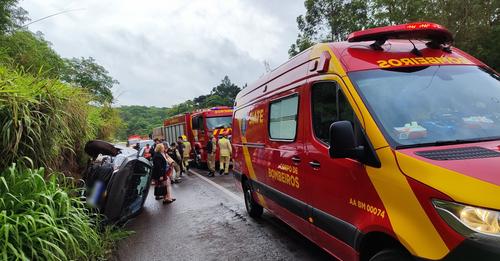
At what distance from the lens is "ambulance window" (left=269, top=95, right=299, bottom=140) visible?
478 cm

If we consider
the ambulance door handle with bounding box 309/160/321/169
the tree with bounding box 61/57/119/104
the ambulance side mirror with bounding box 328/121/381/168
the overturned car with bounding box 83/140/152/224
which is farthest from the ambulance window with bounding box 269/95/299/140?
the tree with bounding box 61/57/119/104

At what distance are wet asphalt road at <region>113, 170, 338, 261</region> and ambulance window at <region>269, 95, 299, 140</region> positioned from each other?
153 centimetres

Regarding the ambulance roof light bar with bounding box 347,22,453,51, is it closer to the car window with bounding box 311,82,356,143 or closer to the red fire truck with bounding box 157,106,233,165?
the car window with bounding box 311,82,356,143

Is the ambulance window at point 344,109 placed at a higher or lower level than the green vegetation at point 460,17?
lower

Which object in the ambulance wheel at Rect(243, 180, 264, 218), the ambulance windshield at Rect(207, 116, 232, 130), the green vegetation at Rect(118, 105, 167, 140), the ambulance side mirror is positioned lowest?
the ambulance wheel at Rect(243, 180, 264, 218)

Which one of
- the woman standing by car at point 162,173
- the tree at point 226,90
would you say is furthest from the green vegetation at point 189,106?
the woman standing by car at point 162,173

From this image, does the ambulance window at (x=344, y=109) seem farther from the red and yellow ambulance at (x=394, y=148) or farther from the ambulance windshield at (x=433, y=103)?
the ambulance windshield at (x=433, y=103)

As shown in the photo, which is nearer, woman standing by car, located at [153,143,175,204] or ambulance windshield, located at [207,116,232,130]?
woman standing by car, located at [153,143,175,204]

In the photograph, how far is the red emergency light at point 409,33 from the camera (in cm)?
377

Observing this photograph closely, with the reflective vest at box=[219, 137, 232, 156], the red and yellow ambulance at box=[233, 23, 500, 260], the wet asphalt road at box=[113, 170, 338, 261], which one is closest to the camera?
the red and yellow ambulance at box=[233, 23, 500, 260]

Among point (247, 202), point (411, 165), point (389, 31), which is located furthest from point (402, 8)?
point (411, 165)

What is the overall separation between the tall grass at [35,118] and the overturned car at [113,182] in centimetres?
66

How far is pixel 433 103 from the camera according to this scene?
3.32m

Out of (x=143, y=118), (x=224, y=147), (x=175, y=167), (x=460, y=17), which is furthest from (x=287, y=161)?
(x=143, y=118)
